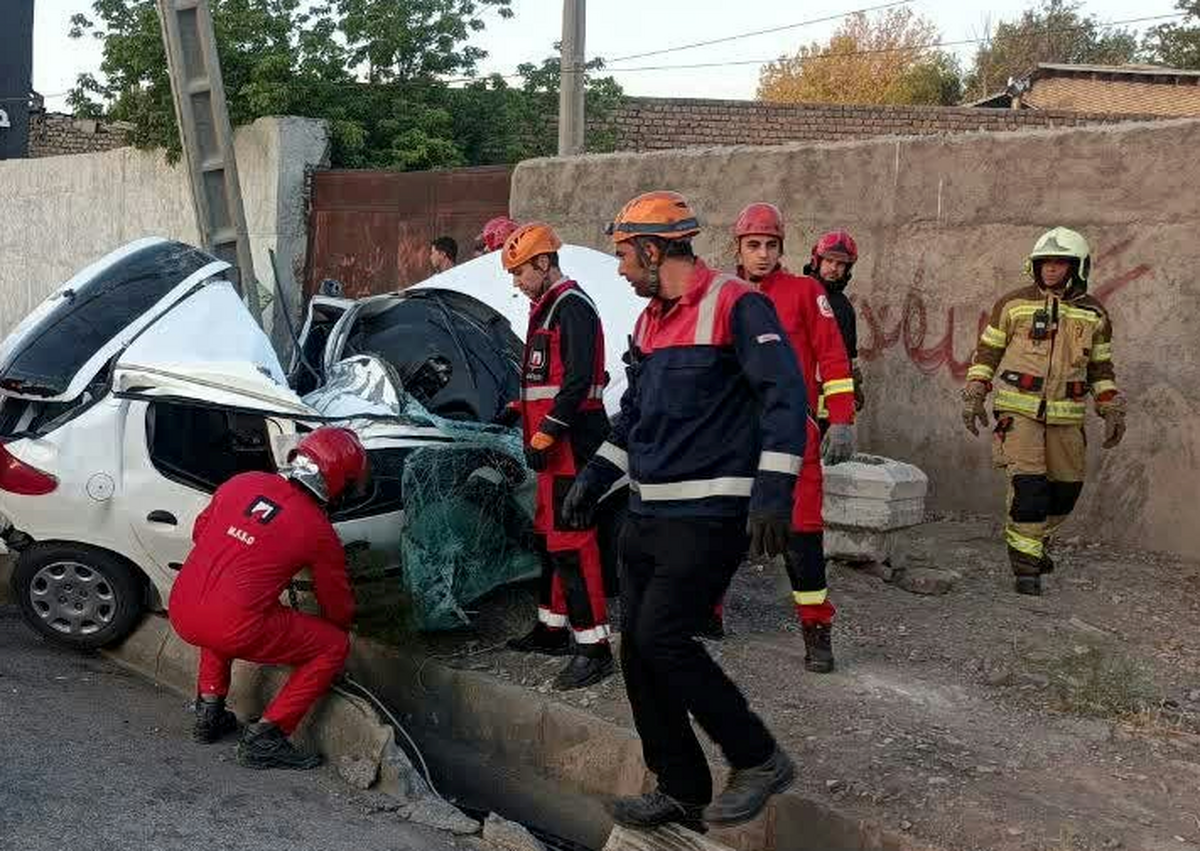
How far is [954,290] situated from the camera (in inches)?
322

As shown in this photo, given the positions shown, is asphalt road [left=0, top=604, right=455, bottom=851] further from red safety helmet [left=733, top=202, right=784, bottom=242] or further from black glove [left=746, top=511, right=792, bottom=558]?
red safety helmet [left=733, top=202, right=784, bottom=242]

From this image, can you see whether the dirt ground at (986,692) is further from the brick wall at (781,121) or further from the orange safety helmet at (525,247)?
the brick wall at (781,121)

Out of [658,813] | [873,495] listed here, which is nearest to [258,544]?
[658,813]

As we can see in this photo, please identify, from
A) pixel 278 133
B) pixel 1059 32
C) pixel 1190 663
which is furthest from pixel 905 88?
pixel 1190 663

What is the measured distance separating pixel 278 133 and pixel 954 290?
7.71m

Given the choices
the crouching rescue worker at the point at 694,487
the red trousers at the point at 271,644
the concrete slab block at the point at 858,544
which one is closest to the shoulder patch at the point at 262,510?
the red trousers at the point at 271,644

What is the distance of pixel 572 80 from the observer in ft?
48.1

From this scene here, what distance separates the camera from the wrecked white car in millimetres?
5738

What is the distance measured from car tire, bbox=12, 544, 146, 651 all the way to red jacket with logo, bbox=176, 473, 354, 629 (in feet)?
3.47

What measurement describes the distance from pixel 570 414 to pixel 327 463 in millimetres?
909

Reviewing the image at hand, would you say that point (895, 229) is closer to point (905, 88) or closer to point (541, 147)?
point (541, 147)

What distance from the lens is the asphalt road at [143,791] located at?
410 cm

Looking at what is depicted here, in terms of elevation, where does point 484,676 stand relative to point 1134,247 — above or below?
below

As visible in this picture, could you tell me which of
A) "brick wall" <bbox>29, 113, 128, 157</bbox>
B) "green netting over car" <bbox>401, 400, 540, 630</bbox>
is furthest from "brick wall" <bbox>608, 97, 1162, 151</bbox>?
"green netting over car" <bbox>401, 400, 540, 630</bbox>
